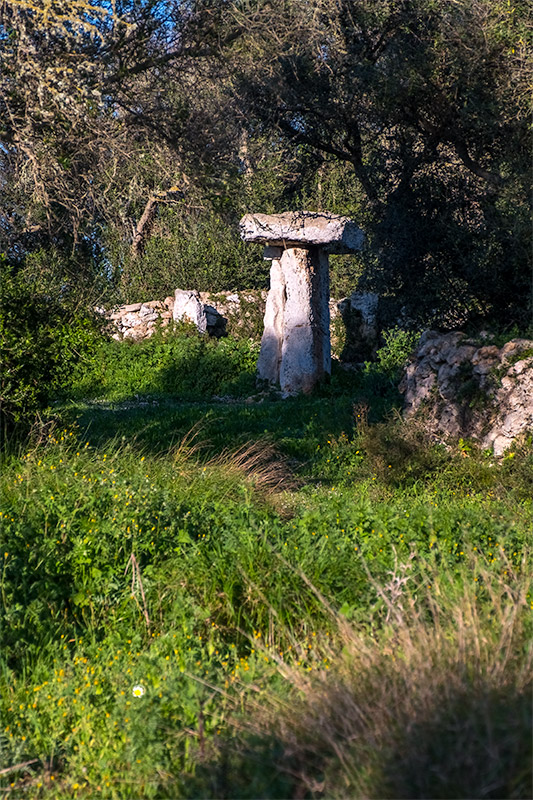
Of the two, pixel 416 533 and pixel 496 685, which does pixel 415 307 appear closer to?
pixel 416 533

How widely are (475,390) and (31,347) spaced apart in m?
4.79

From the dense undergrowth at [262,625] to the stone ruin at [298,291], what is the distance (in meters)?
6.44

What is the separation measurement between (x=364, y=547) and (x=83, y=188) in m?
5.67

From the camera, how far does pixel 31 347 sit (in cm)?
797

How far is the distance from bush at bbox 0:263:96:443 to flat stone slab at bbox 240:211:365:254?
630cm

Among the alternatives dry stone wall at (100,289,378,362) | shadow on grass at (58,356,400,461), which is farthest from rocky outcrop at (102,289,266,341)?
Result: shadow on grass at (58,356,400,461)

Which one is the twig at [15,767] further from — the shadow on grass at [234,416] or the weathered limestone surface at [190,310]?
the weathered limestone surface at [190,310]

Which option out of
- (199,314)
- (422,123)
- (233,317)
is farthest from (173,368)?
(422,123)

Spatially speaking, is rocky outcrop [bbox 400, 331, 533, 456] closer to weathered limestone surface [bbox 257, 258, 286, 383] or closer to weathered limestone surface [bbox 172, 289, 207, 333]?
weathered limestone surface [bbox 257, 258, 286, 383]

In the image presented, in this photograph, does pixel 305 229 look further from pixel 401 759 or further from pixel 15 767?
pixel 401 759

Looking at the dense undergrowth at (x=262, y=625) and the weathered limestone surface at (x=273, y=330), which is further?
the weathered limestone surface at (x=273, y=330)

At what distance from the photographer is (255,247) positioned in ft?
71.4

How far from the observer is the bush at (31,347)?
7906mm

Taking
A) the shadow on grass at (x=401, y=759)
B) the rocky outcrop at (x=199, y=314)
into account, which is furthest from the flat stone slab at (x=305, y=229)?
the shadow on grass at (x=401, y=759)
